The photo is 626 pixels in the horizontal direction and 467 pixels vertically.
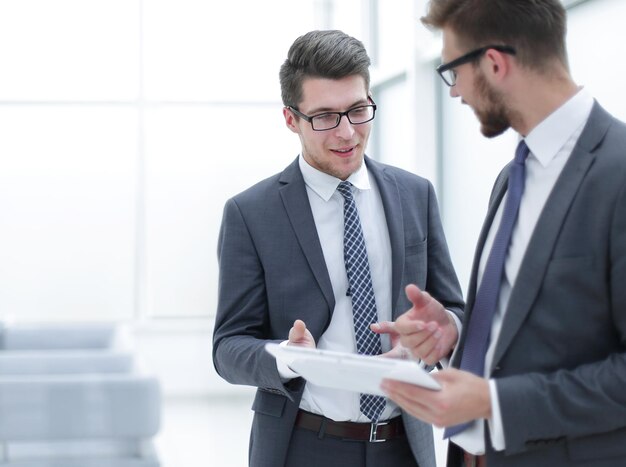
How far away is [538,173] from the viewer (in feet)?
4.69

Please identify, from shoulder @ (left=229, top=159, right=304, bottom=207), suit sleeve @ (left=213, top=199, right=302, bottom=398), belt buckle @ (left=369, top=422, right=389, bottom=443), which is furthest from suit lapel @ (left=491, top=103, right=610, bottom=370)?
Result: shoulder @ (left=229, top=159, right=304, bottom=207)

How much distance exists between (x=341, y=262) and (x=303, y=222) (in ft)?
0.43

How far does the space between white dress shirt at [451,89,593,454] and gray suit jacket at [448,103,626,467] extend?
3cm

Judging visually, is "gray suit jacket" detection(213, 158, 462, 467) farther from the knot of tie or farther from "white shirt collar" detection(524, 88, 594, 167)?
"white shirt collar" detection(524, 88, 594, 167)

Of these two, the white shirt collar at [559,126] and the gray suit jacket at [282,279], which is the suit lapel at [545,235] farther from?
the gray suit jacket at [282,279]

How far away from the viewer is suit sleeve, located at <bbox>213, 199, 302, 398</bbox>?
1900 millimetres

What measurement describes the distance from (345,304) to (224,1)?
3.05 metres

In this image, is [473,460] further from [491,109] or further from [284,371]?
[491,109]

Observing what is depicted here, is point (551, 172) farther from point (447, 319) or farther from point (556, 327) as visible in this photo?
point (447, 319)

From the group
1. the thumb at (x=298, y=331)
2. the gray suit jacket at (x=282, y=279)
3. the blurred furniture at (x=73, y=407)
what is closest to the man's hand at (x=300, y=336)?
the thumb at (x=298, y=331)

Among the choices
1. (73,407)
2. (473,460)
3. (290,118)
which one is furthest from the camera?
(73,407)

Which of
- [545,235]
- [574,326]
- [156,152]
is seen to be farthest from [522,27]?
[156,152]

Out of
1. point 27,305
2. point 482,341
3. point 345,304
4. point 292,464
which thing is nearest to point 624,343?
point 482,341

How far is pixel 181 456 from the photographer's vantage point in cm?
460
